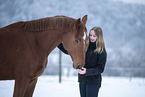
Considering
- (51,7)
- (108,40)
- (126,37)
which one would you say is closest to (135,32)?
(126,37)

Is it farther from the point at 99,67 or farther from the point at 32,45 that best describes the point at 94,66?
the point at 32,45

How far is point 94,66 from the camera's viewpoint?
5.78 feet

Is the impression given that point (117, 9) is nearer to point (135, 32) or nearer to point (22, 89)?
point (135, 32)

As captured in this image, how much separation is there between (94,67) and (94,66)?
0.07 m

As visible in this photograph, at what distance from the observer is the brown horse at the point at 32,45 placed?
4.33 ft

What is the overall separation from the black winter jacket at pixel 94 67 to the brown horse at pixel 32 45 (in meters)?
0.37

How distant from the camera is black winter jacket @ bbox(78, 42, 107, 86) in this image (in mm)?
1646

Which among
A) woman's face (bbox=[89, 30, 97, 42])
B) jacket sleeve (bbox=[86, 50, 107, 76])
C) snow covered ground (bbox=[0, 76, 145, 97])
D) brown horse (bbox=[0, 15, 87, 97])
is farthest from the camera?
snow covered ground (bbox=[0, 76, 145, 97])

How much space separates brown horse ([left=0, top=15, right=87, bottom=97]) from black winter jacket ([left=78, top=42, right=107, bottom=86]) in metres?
0.37

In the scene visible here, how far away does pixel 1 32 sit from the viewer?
145cm

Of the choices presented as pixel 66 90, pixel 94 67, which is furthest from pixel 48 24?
pixel 66 90

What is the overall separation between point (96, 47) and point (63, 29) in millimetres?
572

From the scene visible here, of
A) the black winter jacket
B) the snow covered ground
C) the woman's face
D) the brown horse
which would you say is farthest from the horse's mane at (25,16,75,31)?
the snow covered ground

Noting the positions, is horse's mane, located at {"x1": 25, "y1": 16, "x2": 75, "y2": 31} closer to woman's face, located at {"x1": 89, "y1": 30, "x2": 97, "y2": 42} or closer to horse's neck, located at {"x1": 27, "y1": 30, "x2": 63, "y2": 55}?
horse's neck, located at {"x1": 27, "y1": 30, "x2": 63, "y2": 55}
